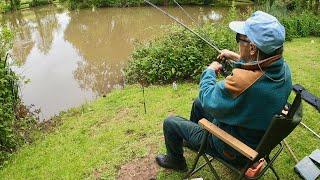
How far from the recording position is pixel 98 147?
602 centimetres

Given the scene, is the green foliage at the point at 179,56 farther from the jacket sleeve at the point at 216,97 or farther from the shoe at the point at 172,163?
the jacket sleeve at the point at 216,97

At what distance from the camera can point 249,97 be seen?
321cm

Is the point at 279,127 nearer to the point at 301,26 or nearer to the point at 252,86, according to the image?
the point at 252,86

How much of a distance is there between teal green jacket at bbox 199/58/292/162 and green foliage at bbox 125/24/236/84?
5504 millimetres

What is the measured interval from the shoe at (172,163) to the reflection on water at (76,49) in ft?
16.6

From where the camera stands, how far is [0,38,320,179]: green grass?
517 centimetres

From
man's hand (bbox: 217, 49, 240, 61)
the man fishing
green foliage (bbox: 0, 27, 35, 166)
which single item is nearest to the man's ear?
the man fishing

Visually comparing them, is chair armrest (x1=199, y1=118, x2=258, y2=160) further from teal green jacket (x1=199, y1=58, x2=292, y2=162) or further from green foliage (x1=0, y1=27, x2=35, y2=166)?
green foliage (x1=0, y1=27, x2=35, y2=166)

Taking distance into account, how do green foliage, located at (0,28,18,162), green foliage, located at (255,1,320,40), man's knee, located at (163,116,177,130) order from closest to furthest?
man's knee, located at (163,116,177,130) → green foliage, located at (0,28,18,162) → green foliage, located at (255,1,320,40)

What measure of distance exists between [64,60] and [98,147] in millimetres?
10386

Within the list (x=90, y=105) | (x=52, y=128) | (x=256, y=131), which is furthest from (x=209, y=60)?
(x=256, y=131)

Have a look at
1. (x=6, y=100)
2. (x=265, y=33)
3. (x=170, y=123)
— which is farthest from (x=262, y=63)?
(x=6, y=100)

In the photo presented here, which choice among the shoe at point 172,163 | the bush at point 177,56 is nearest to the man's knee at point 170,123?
the shoe at point 172,163

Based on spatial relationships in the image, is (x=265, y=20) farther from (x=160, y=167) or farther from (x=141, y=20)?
(x=141, y=20)
